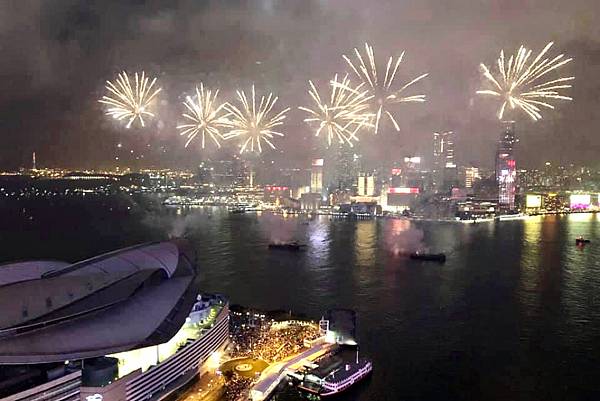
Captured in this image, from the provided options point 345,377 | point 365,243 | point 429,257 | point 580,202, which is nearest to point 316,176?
point 580,202

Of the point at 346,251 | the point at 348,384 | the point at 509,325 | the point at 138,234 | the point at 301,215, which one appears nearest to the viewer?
the point at 348,384

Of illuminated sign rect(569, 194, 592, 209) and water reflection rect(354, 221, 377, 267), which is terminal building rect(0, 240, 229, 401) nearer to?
water reflection rect(354, 221, 377, 267)

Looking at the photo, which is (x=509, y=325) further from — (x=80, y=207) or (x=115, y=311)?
(x=80, y=207)

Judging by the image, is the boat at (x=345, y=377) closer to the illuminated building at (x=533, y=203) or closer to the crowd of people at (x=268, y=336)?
the crowd of people at (x=268, y=336)

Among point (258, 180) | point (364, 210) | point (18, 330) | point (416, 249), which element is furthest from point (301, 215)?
point (18, 330)

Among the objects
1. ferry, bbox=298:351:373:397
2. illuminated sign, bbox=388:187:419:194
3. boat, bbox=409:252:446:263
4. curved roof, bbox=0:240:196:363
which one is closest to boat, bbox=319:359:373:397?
ferry, bbox=298:351:373:397
